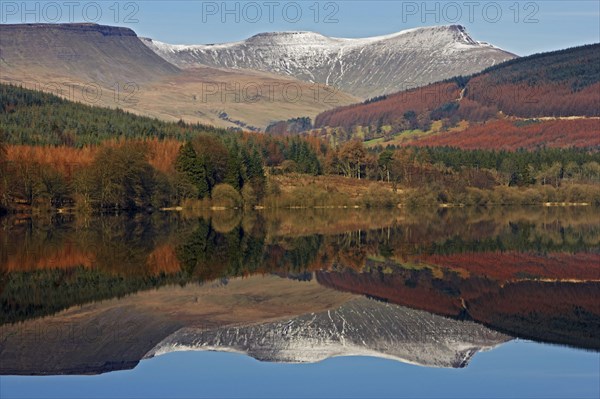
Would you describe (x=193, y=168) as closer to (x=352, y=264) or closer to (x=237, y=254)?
(x=237, y=254)

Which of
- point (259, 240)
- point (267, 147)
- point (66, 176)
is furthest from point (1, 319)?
point (267, 147)

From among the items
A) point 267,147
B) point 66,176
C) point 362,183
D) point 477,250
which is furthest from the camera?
point 267,147

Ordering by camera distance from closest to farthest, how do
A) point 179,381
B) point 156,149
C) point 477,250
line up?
point 179,381
point 477,250
point 156,149

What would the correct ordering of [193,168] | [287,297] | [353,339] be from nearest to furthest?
[353,339] < [287,297] < [193,168]

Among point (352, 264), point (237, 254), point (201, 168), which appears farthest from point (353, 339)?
point (201, 168)

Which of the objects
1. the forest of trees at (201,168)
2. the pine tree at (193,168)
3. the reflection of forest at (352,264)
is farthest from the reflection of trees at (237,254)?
the pine tree at (193,168)

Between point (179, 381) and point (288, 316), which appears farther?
point (288, 316)

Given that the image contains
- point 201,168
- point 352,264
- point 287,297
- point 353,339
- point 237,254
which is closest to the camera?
point 353,339

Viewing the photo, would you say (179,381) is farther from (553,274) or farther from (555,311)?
(553,274)
